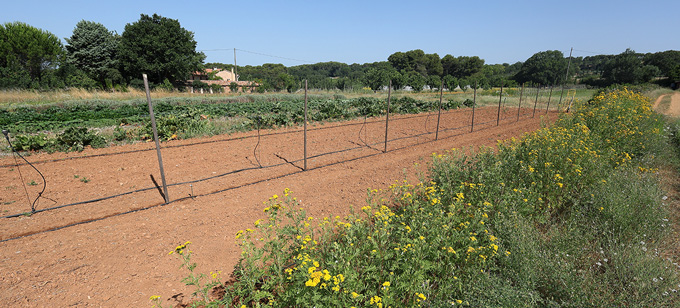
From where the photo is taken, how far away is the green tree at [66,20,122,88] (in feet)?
116

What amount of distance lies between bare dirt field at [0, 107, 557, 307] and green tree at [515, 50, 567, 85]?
7992 centimetres

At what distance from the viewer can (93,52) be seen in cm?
3538

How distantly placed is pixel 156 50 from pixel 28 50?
15.8 m

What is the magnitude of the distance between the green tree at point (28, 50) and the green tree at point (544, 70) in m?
92.1

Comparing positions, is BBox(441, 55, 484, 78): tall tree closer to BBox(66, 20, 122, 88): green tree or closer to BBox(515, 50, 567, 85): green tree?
BBox(515, 50, 567, 85): green tree

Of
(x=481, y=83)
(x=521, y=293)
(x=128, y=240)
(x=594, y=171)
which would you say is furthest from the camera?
(x=481, y=83)

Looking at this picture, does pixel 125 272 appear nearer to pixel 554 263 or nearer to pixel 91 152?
pixel 554 263

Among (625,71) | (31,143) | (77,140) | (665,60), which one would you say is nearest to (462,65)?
(625,71)

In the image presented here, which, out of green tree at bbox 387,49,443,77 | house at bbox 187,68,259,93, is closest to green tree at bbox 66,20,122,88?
house at bbox 187,68,259,93

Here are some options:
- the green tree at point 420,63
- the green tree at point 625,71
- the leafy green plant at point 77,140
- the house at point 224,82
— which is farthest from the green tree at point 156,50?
the green tree at point 625,71

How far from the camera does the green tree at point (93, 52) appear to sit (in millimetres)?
35375

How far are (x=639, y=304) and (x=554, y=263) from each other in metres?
0.67

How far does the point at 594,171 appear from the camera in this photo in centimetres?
487

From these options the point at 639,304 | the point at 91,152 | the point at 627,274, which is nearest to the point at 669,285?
the point at 627,274
